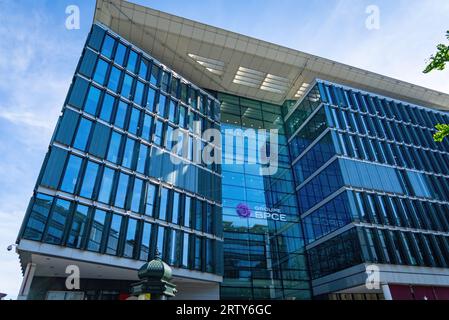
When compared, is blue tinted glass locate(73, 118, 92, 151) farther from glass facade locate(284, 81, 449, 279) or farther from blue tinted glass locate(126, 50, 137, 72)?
glass facade locate(284, 81, 449, 279)

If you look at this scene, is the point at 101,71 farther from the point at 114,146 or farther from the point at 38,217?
the point at 38,217

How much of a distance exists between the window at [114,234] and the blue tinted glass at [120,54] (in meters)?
15.5

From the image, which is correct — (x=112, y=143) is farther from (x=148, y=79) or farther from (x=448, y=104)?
(x=448, y=104)

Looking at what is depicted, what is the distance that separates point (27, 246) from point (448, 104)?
186 ft

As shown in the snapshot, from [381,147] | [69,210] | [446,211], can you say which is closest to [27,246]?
[69,210]

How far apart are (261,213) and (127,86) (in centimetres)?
1967

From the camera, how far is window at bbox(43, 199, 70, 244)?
19.9 meters

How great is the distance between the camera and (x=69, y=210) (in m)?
21.5

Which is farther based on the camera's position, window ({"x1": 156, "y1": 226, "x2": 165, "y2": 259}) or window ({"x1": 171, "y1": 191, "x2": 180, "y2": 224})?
window ({"x1": 171, "y1": 191, "x2": 180, "y2": 224})

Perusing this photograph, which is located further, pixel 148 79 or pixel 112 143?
pixel 148 79

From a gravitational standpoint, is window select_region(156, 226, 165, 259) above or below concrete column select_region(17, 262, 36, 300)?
above

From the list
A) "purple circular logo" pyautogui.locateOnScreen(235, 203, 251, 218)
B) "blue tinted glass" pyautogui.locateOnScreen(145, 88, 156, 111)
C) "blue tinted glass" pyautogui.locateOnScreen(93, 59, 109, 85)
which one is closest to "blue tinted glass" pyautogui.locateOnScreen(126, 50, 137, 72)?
"blue tinted glass" pyautogui.locateOnScreen(93, 59, 109, 85)

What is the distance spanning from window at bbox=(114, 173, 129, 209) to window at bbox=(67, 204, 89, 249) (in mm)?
2597

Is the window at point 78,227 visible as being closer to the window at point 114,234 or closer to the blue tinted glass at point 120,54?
the window at point 114,234
